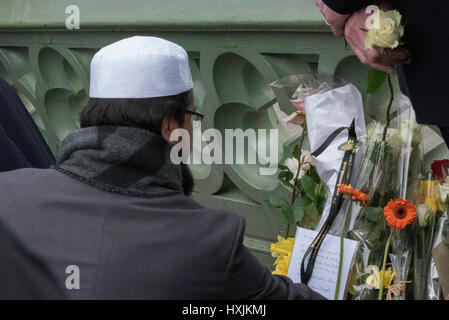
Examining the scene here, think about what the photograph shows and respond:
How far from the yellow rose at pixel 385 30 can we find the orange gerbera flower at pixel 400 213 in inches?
17.9

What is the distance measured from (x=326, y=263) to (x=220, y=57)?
44.6 inches

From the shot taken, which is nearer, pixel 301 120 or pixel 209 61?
pixel 301 120

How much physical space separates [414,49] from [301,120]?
68 centimetres

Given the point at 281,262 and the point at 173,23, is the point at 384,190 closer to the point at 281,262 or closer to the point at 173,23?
the point at 281,262

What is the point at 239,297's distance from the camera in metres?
1.55

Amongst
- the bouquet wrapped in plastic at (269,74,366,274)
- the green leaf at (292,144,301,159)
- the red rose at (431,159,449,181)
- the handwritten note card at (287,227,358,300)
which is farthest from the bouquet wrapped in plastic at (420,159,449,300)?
the green leaf at (292,144,301,159)

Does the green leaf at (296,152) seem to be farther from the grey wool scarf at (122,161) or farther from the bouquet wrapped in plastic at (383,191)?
the grey wool scarf at (122,161)

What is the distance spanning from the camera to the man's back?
56.1 inches

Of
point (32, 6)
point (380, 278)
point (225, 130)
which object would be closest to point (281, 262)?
point (380, 278)

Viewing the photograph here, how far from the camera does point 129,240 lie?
145cm

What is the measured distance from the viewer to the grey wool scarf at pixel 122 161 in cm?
154

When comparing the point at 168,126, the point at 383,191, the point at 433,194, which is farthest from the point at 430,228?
the point at 168,126
